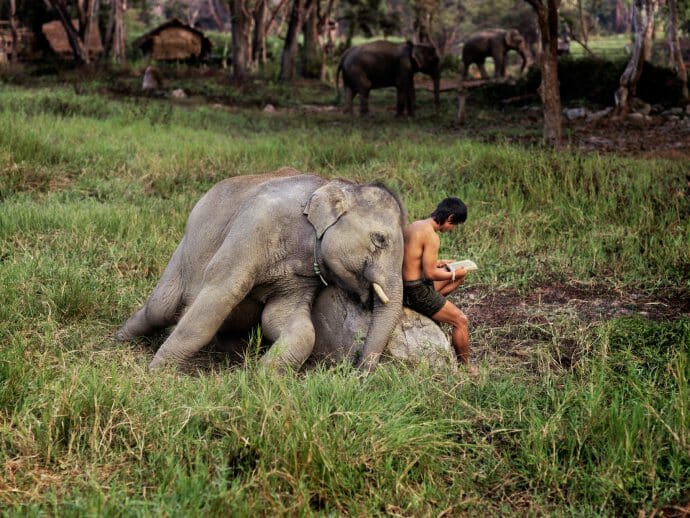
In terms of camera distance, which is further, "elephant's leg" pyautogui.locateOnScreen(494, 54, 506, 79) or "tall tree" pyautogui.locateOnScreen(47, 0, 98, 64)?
"elephant's leg" pyautogui.locateOnScreen(494, 54, 506, 79)

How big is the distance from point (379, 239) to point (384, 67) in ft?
49.0

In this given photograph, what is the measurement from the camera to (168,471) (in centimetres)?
345

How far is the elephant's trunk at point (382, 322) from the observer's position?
4.64 metres

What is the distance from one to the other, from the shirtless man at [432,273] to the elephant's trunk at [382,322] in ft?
1.16

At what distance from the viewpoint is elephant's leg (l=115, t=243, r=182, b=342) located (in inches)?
215

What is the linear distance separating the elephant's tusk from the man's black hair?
67 cm

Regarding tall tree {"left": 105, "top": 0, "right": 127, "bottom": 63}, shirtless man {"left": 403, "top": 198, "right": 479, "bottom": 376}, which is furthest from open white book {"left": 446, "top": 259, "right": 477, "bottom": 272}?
tall tree {"left": 105, "top": 0, "right": 127, "bottom": 63}

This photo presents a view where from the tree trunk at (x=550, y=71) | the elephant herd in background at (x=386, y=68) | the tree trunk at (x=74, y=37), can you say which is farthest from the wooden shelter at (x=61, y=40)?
the tree trunk at (x=550, y=71)

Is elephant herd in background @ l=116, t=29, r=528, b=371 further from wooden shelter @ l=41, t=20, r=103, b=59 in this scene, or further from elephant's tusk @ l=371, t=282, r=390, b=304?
wooden shelter @ l=41, t=20, r=103, b=59

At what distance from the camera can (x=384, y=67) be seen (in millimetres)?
19141

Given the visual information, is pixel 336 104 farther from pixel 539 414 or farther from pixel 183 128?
pixel 539 414

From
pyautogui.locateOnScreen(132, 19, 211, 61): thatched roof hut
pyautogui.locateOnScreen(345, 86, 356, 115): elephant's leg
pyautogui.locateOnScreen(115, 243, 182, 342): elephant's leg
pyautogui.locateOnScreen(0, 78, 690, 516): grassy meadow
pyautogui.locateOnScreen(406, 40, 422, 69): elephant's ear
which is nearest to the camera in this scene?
pyautogui.locateOnScreen(0, 78, 690, 516): grassy meadow

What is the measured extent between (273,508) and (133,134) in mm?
9498

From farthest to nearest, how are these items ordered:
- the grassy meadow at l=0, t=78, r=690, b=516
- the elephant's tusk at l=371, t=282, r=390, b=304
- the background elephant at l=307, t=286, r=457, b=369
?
1. the background elephant at l=307, t=286, r=457, b=369
2. the elephant's tusk at l=371, t=282, r=390, b=304
3. the grassy meadow at l=0, t=78, r=690, b=516
